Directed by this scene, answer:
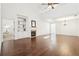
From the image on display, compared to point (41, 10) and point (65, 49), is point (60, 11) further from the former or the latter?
point (65, 49)

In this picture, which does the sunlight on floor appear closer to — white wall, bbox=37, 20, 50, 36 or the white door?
the white door

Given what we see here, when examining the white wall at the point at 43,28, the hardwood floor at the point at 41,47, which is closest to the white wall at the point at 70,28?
the hardwood floor at the point at 41,47

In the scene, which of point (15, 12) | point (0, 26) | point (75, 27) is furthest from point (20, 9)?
point (75, 27)

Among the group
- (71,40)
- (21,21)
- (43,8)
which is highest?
(43,8)

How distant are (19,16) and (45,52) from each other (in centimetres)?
81

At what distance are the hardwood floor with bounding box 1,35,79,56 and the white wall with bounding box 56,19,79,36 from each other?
75 millimetres

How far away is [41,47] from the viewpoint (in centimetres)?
182

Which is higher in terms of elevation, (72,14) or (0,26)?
(72,14)

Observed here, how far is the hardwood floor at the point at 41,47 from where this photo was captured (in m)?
1.76

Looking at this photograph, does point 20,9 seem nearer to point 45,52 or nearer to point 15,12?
point 15,12

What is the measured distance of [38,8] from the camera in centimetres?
183

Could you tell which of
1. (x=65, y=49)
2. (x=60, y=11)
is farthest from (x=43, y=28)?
(x=65, y=49)

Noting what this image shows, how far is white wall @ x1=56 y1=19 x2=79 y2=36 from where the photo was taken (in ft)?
5.77

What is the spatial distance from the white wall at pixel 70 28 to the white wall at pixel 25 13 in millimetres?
258
